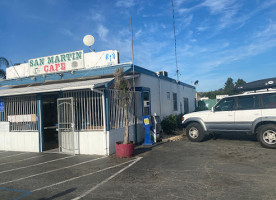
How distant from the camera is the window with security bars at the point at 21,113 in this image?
9.35 meters

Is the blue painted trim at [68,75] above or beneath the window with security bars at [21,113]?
above

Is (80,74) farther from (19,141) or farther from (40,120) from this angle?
(19,141)

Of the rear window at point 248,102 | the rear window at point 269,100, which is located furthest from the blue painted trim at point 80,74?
the rear window at point 269,100

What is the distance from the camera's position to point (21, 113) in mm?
9703

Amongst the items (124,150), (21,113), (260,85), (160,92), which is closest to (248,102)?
(260,85)

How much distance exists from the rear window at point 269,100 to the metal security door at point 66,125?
7241mm

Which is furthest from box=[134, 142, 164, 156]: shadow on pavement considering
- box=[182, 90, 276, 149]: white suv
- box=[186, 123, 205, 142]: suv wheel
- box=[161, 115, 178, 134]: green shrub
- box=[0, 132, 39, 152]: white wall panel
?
box=[0, 132, 39, 152]: white wall panel

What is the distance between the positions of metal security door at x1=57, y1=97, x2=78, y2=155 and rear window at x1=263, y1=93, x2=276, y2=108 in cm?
Answer: 724

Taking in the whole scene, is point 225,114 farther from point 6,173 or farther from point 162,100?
point 6,173

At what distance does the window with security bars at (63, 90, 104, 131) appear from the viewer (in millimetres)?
8141

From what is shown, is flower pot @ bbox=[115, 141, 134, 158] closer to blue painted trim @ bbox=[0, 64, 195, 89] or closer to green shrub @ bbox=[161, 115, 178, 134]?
blue painted trim @ bbox=[0, 64, 195, 89]

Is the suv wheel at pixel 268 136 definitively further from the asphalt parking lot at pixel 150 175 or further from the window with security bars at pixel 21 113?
the window with security bars at pixel 21 113

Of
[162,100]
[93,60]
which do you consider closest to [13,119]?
[93,60]

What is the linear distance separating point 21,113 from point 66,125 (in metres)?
2.76
